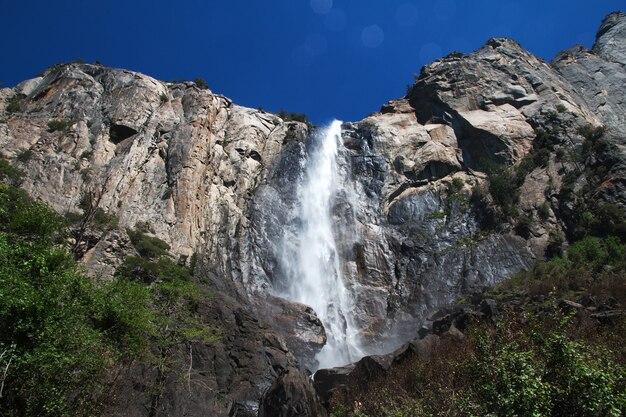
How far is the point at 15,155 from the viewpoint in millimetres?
38031

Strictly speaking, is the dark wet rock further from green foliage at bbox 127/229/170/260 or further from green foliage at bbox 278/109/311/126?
green foliage at bbox 278/109/311/126

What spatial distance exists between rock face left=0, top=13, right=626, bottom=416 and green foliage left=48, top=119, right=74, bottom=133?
6.5 inches

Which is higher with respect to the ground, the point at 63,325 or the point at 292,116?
the point at 292,116

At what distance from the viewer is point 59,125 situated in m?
42.0

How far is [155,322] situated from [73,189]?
19.9 metres

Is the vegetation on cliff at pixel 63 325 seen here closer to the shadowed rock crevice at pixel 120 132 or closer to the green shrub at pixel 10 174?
the green shrub at pixel 10 174

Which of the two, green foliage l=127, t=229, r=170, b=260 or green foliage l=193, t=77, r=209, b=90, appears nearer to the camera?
green foliage l=127, t=229, r=170, b=260

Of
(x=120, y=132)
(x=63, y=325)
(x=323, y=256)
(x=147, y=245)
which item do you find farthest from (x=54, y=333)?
(x=120, y=132)

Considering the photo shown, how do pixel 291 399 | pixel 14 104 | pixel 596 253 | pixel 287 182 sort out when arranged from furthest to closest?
pixel 287 182
pixel 14 104
pixel 596 253
pixel 291 399

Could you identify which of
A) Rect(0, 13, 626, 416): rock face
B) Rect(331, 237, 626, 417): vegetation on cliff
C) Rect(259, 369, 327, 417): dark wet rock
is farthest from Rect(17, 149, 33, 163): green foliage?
Rect(331, 237, 626, 417): vegetation on cliff

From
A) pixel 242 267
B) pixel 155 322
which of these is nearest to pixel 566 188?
pixel 242 267

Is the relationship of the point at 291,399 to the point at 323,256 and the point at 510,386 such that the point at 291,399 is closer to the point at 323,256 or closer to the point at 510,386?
the point at 510,386

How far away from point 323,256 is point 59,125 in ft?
82.1

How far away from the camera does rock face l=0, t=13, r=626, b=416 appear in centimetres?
3344
